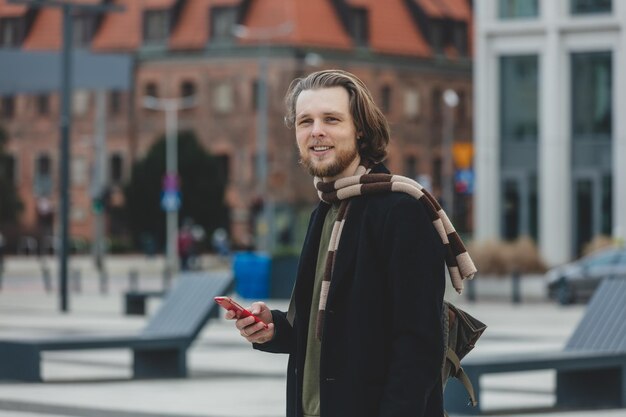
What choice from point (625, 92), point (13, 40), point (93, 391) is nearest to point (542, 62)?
point (625, 92)

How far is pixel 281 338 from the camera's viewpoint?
5930mm

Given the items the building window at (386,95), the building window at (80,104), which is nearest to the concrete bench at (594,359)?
the building window at (386,95)

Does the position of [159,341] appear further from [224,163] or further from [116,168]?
[116,168]

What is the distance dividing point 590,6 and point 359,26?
4953 centimetres

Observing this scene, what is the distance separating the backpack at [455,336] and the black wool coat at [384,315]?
18 cm

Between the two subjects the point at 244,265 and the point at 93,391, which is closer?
the point at 93,391

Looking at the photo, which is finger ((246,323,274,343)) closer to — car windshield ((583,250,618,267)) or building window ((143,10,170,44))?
car windshield ((583,250,618,267))

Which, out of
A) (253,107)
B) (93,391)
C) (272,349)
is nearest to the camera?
(272,349)

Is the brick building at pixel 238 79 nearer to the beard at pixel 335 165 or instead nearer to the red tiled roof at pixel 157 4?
the red tiled roof at pixel 157 4

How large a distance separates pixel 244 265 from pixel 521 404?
77.6 ft

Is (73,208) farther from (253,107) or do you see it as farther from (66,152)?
(66,152)

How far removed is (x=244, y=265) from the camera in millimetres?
37875

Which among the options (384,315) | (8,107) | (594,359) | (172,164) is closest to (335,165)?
(384,315)

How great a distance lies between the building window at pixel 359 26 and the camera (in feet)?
312
